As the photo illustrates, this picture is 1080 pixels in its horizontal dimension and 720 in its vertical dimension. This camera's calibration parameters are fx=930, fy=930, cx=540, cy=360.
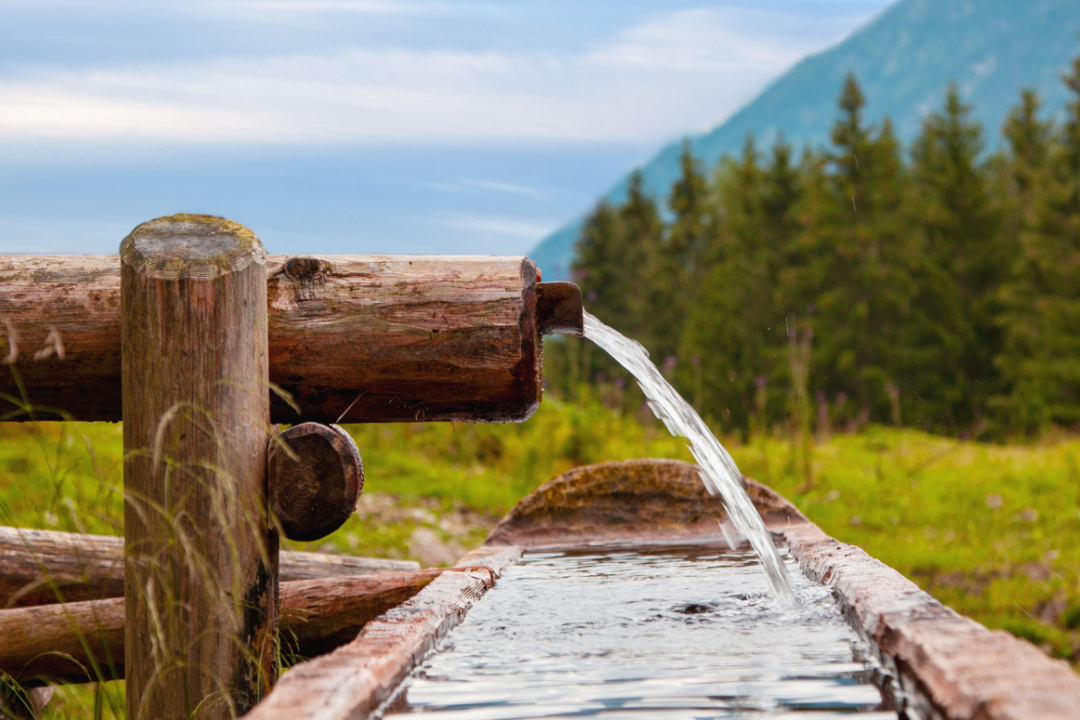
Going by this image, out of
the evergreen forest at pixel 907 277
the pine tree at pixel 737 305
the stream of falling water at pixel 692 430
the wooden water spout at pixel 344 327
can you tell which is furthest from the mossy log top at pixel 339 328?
the pine tree at pixel 737 305

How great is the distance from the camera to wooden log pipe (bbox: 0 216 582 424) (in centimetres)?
272

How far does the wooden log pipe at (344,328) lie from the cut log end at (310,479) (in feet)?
0.57

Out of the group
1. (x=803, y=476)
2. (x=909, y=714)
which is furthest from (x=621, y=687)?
→ (x=803, y=476)

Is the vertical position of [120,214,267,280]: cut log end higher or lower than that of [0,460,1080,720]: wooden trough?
higher

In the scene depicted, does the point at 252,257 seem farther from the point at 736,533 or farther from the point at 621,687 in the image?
the point at 736,533

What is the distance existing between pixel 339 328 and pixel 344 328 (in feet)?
0.05

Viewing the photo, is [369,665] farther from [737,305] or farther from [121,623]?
[737,305]

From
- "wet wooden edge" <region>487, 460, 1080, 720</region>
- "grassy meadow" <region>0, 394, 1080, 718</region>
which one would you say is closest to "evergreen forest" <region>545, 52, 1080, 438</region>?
"grassy meadow" <region>0, 394, 1080, 718</region>

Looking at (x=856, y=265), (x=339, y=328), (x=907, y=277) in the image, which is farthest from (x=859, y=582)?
(x=856, y=265)

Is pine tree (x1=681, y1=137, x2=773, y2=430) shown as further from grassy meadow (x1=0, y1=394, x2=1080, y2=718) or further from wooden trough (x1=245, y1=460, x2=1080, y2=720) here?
wooden trough (x1=245, y1=460, x2=1080, y2=720)

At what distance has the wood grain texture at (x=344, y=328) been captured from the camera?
2725 millimetres

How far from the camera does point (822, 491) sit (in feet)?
26.6

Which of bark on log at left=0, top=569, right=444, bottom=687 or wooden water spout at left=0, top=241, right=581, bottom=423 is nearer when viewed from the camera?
wooden water spout at left=0, top=241, right=581, bottom=423

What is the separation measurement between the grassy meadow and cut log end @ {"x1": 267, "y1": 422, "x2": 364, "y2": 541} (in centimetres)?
359
